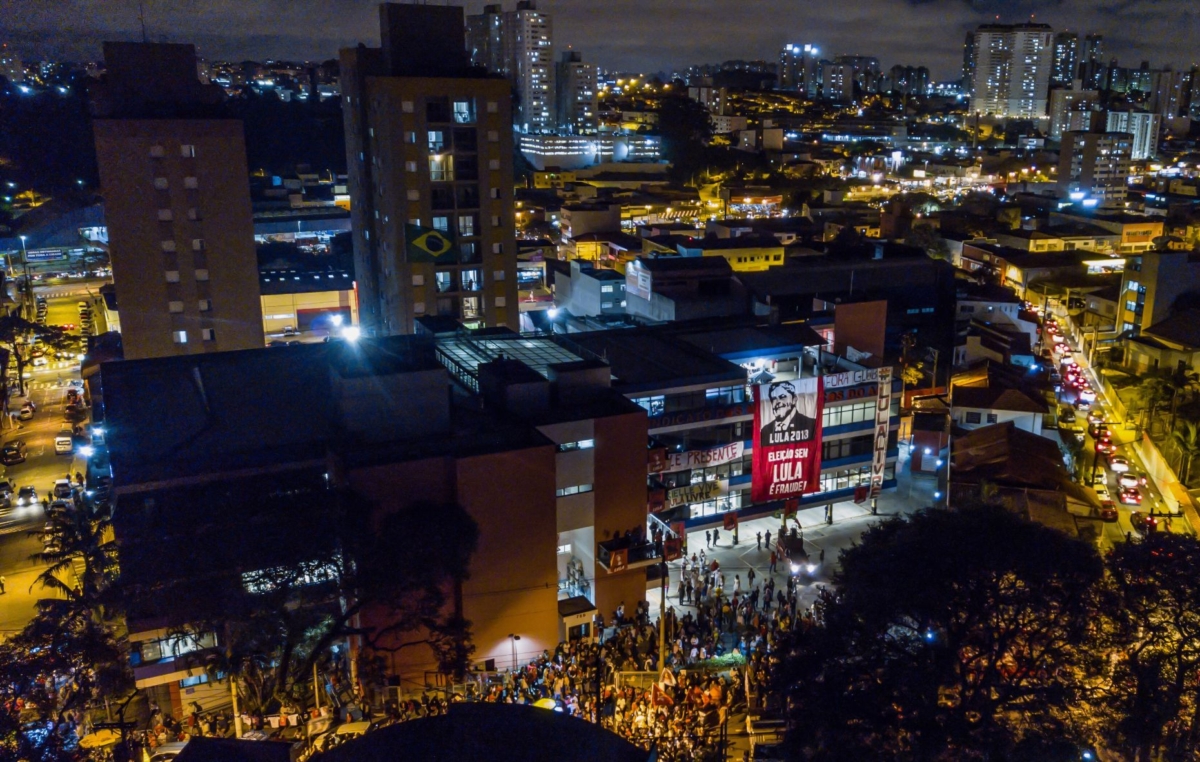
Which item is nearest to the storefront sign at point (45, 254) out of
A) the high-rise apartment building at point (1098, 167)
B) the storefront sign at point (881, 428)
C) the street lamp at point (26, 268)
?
the street lamp at point (26, 268)

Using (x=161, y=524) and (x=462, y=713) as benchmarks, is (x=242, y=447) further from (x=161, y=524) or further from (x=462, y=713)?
(x=462, y=713)

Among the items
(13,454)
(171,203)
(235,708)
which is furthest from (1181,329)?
(13,454)

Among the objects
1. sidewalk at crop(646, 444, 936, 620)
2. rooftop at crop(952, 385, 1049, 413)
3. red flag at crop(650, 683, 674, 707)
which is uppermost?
rooftop at crop(952, 385, 1049, 413)

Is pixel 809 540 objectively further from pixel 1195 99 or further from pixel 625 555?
pixel 1195 99

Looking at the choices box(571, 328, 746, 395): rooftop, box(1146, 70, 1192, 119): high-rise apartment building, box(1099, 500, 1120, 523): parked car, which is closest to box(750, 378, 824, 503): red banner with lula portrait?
box(571, 328, 746, 395): rooftop

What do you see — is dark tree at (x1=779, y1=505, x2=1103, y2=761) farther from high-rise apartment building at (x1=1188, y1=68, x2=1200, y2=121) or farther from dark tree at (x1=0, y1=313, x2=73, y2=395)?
high-rise apartment building at (x1=1188, y1=68, x2=1200, y2=121)

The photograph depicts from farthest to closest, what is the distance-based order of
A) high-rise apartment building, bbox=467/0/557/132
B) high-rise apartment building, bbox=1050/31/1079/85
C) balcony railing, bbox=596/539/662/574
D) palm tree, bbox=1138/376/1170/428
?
high-rise apartment building, bbox=1050/31/1079/85
high-rise apartment building, bbox=467/0/557/132
palm tree, bbox=1138/376/1170/428
balcony railing, bbox=596/539/662/574

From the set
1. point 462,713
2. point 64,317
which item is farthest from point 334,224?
point 462,713
